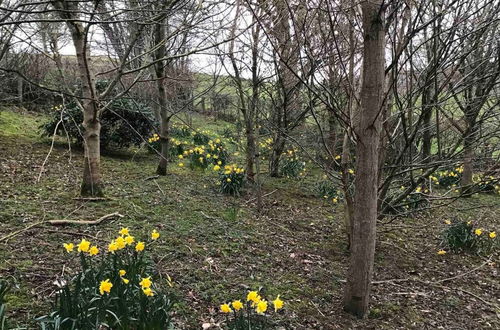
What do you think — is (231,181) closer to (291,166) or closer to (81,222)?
(291,166)

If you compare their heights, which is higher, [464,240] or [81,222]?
[81,222]

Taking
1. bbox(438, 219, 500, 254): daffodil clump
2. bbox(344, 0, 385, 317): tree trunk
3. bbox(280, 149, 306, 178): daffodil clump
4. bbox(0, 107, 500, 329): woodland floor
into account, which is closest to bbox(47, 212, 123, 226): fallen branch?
bbox(0, 107, 500, 329): woodland floor

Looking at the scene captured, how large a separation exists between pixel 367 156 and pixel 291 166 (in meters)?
6.28

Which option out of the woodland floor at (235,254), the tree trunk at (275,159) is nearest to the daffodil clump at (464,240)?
the woodland floor at (235,254)

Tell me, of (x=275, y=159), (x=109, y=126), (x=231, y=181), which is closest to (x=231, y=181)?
→ (x=231, y=181)

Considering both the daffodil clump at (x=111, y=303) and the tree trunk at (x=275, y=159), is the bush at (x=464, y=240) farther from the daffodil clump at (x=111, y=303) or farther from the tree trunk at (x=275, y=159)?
the daffodil clump at (x=111, y=303)

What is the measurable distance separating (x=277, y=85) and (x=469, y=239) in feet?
13.5

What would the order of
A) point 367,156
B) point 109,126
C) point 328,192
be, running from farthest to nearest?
point 109,126 → point 328,192 → point 367,156

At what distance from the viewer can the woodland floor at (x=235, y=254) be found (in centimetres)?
311

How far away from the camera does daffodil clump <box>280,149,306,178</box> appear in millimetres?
9180

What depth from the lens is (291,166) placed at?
30.3ft

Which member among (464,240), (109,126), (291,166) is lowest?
(464,240)

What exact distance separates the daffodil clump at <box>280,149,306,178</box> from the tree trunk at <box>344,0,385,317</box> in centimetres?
605

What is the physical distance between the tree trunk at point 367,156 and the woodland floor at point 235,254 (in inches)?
13.1
